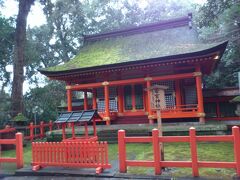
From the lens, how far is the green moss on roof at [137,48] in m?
15.1

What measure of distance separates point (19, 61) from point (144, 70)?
8111 millimetres

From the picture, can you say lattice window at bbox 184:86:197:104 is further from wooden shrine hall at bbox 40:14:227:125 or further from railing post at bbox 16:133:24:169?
railing post at bbox 16:133:24:169

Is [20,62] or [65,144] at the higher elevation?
[20,62]

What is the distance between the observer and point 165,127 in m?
13.4

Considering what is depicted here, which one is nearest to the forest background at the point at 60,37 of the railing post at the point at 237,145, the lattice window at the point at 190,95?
the lattice window at the point at 190,95

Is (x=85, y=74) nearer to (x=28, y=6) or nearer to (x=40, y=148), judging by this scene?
(x=28, y=6)

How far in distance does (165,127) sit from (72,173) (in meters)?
7.01

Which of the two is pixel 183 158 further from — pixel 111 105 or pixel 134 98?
pixel 111 105

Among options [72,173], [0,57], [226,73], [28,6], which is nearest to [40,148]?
[72,173]

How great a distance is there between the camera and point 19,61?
16.7 meters

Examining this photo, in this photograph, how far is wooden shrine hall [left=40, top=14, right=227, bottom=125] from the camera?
46.5 ft

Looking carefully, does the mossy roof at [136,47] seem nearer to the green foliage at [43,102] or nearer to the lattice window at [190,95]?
the lattice window at [190,95]

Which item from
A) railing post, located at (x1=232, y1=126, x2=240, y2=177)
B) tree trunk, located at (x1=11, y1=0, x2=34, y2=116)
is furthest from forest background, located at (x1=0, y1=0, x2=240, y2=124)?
railing post, located at (x1=232, y1=126, x2=240, y2=177)

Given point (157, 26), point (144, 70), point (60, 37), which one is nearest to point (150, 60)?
point (144, 70)
